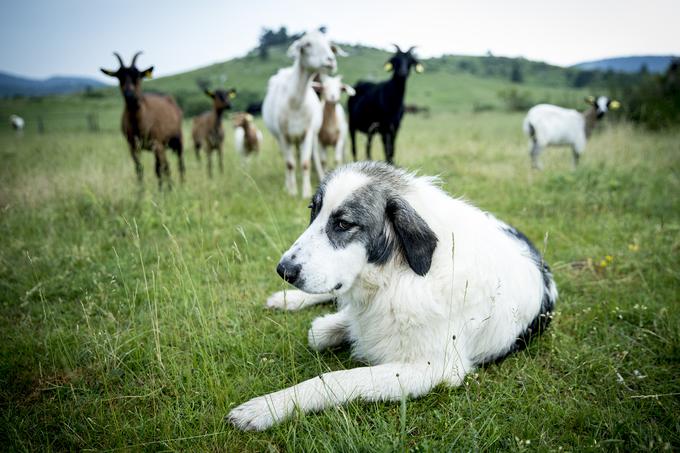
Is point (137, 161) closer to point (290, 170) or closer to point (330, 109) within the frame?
point (290, 170)

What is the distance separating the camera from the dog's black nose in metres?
2.26

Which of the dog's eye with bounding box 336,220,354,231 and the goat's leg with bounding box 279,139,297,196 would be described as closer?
the dog's eye with bounding box 336,220,354,231

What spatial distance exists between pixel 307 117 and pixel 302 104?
0.28 meters

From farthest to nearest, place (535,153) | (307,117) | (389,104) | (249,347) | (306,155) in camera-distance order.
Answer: (535,153), (389,104), (306,155), (307,117), (249,347)

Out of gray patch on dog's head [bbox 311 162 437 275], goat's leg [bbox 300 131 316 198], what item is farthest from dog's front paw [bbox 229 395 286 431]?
goat's leg [bbox 300 131 316 198]

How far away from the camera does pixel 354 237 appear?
2418 millimetres

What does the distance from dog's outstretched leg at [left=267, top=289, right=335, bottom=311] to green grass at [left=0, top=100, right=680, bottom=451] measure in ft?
0.43

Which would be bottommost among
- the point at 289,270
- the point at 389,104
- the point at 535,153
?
the point at 289,270

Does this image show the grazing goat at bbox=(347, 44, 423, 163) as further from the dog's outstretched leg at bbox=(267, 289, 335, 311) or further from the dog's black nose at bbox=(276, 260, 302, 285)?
the dog's black nose at bbox=(276, 260, 302, 285)

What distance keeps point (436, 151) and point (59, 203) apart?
9853mm

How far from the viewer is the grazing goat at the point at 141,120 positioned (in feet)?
22.9

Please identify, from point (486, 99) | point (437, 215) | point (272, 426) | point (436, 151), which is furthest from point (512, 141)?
point (486, 99)

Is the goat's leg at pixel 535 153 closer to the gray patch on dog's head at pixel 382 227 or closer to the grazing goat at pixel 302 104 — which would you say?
the grazing goat at pixel 302 104

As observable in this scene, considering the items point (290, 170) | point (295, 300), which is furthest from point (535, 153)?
point (295, 300)
